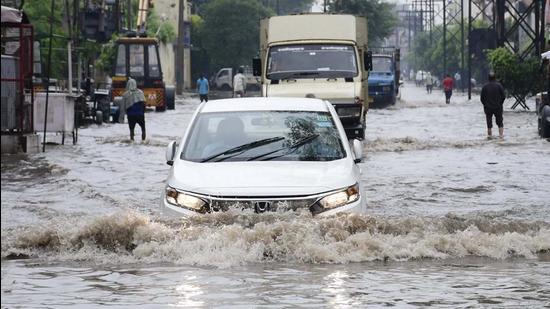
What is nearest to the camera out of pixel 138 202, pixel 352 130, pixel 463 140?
pixel 138 202

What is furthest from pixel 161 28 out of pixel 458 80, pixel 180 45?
pixel 458 80

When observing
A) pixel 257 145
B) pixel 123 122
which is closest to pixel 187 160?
pixel 257 145

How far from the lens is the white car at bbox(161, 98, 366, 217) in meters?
10.4

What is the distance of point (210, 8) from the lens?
347 feet

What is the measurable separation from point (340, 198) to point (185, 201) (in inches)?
48.8

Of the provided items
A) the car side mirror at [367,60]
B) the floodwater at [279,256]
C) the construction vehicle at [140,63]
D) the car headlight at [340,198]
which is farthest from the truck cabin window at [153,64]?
the car headlight at [340,198]

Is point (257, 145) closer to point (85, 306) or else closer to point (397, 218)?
point (397, 218)

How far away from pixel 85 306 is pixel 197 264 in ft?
→ 6.96

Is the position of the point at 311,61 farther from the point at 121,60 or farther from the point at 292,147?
the point at 121,60

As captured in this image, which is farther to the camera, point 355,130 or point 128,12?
point 128,12

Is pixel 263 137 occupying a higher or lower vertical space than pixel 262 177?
higher

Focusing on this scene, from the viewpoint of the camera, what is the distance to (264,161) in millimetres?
11086

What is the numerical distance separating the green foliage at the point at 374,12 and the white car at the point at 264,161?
86.5 m

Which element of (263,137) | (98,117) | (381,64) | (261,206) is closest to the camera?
(261,206)
